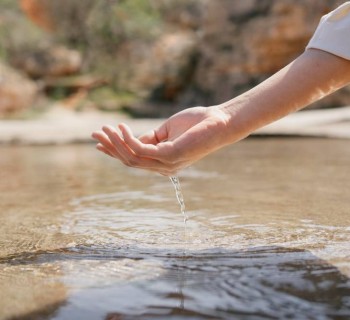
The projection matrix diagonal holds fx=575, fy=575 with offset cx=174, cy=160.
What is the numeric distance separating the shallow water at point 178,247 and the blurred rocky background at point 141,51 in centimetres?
928

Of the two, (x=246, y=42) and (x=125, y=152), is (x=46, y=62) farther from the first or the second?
(x=125, y=152)

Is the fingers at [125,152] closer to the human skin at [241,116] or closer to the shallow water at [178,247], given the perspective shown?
the human skin at [241,116]

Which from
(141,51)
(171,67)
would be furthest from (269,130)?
(141,51)

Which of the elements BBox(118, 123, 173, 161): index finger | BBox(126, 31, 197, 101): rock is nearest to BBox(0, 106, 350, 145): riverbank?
BBox(118, 123, 173, 161): index finger

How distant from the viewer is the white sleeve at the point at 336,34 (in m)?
1.65

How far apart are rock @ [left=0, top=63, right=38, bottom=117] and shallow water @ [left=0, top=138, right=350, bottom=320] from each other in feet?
31.9

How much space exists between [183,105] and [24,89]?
3.88m

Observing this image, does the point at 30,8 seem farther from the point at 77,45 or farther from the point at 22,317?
the point at 22,317

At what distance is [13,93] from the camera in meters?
13.4

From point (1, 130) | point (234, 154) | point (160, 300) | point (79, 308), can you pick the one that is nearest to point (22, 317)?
point (79, 308)

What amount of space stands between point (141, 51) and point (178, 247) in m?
18.1

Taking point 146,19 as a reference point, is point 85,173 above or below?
below

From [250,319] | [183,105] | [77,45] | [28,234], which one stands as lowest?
[250,319]

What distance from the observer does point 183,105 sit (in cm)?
1440
